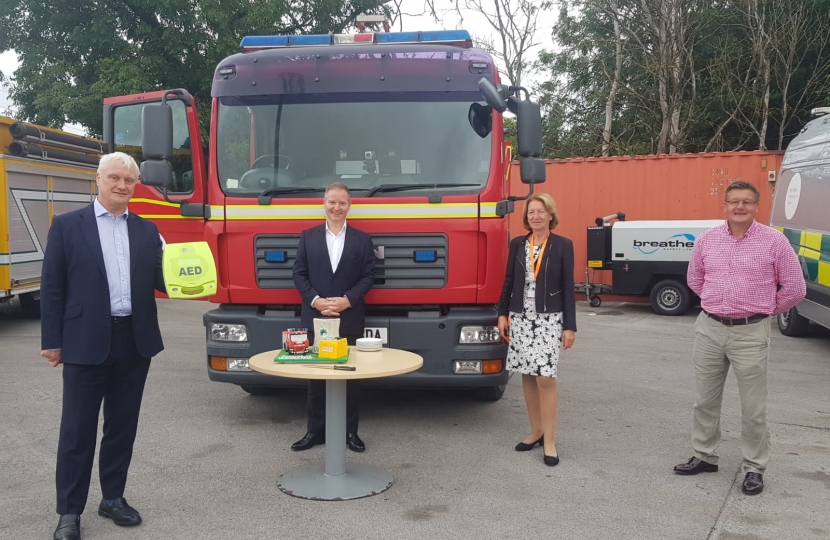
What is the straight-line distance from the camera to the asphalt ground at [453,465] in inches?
154

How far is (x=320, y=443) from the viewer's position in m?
5.29

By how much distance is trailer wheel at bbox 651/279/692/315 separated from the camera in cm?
1209

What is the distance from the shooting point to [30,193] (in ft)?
34.4

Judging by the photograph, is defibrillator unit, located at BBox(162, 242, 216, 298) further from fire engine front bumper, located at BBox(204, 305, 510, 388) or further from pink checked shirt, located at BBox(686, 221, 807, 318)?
pink checked shirt, located at BBox(686, 221, 807, 318)

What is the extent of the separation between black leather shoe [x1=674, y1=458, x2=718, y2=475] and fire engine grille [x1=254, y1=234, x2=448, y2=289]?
1.96 meters

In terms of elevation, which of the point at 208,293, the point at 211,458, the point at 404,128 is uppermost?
the point at 404,128

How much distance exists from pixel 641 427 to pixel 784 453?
1011 mm

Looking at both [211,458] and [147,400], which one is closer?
[211,458]

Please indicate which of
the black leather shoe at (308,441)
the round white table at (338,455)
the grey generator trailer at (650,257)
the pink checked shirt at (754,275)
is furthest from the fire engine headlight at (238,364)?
the grey generator trailer at (650,257)

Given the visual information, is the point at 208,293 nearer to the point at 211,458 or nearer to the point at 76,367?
the point at 76,367

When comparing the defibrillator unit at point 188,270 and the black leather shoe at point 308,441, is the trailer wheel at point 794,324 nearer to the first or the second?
the black leather shoe at point 308,441

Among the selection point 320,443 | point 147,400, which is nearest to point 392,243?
point 320,443

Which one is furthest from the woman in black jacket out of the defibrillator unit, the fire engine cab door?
the fire engine cab door

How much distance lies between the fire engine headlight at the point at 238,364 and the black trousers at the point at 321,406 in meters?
0.53
